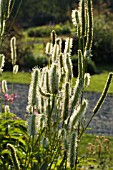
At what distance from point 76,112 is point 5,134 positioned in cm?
209

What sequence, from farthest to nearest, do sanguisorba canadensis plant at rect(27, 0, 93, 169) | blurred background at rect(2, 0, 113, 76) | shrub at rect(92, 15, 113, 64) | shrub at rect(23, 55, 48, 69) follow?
shrub at rect(92, 15, 113, 64) → blurred background at rect(2, 0, 113, 76) → shrub at rect(23, 55, 48, 69) → sanguisorba canadensis plant at rect(27, 0, 93, 169)

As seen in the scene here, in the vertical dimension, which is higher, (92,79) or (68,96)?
(68,96)

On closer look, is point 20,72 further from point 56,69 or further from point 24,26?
point 24,26

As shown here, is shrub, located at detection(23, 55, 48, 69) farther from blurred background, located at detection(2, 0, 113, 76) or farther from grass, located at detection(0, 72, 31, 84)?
grass, located at detection(0, 72, 31, 84)

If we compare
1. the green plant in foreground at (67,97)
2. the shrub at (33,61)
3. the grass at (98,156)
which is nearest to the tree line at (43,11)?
the shrub at (33,61)

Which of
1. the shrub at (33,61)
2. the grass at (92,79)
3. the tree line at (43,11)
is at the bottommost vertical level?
the grass at (92,79)

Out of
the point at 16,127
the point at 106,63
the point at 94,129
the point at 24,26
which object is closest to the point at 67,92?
the point at 16,127

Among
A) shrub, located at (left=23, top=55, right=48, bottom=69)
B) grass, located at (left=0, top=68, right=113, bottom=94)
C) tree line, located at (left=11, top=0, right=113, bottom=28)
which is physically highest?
tree line, located at (left=11, top=0, right=113, bottom=28)

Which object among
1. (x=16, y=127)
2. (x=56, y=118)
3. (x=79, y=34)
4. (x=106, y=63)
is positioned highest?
(x=79, y=34)

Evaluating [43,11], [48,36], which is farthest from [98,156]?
[43,11]

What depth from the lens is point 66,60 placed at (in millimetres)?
2627

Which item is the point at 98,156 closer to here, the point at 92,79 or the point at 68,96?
the point at 68,96

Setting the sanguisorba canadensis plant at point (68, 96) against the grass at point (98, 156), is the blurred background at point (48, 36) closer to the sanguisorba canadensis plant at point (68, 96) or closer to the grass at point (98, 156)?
the grass at point (98, 156)

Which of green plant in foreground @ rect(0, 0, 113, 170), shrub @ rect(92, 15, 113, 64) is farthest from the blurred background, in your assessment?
green plant in foreground @ rect(0, 0, 113, 170)
